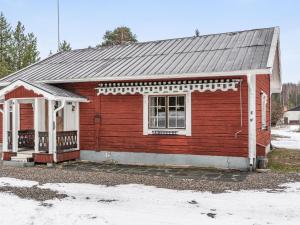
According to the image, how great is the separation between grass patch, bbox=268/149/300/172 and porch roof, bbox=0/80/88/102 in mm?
7148

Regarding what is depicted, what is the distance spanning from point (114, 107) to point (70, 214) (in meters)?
6.94

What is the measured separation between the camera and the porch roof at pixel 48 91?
12234 mm

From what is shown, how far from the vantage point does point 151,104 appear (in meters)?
12.7

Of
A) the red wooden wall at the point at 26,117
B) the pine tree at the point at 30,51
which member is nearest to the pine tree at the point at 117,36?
the pine tree at the point at 30,51

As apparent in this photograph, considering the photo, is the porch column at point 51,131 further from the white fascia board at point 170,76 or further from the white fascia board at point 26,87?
the white fascia board at point 170,76

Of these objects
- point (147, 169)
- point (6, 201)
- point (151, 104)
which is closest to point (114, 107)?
point (151, 104)

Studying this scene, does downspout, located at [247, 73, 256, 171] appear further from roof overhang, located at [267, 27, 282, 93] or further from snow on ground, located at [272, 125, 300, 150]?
snow on ground, located at [272, 125, 300, 150]

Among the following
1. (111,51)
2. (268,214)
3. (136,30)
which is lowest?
(268,214)

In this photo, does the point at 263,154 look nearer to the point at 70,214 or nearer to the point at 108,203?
the point at 108,203

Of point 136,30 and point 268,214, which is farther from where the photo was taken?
point 136,30

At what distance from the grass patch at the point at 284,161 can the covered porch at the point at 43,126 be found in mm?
7158

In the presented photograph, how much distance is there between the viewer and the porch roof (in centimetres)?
1223

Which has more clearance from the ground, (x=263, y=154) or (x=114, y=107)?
(x=114, y=107)

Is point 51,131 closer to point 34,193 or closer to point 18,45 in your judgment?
point 34,193
